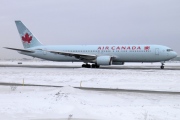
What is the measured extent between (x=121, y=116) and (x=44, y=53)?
36986 millimetres

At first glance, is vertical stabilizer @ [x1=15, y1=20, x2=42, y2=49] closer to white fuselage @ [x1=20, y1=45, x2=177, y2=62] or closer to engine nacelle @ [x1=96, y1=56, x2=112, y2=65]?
white fuselage @ [x1=20, y1=45, x2=177, y2=62]

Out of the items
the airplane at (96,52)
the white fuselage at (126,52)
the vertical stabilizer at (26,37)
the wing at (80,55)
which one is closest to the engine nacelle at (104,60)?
the airplane at (96,52)

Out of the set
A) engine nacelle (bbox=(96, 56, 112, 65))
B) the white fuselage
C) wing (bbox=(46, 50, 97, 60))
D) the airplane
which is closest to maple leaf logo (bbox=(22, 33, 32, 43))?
the airplane

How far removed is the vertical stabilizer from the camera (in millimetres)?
46844

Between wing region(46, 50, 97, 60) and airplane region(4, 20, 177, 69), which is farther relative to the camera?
wing region(46, 50, 97, 60)

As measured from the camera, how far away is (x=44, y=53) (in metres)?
44.9

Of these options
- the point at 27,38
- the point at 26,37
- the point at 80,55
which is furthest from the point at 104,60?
the point at 26,37

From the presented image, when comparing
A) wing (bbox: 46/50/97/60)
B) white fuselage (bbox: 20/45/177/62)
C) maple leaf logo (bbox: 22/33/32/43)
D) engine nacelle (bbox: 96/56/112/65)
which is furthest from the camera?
maple leaf logo (bbox: 22/33/32/43)

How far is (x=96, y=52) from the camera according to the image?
138 ft

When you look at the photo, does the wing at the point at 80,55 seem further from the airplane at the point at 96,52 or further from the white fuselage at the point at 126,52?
the white fuselage at the point at 126,52

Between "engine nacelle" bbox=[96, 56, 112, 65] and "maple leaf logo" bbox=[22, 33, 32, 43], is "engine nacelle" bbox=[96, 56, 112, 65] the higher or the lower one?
the lower one

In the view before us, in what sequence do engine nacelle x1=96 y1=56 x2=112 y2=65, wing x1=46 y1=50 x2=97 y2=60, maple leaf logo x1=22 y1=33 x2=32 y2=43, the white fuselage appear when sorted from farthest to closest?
1. maple leaf logo x1=22 y1=33 x2=32 y2=43
2. wing x1=46 y1=50 x2=97 y2=60
3. the white fuselage
4. engine nacelle x1=96 y1=56 x2=112 y2=65

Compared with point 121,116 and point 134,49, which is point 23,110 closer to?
point 121,116

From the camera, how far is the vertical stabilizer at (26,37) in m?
46.8
